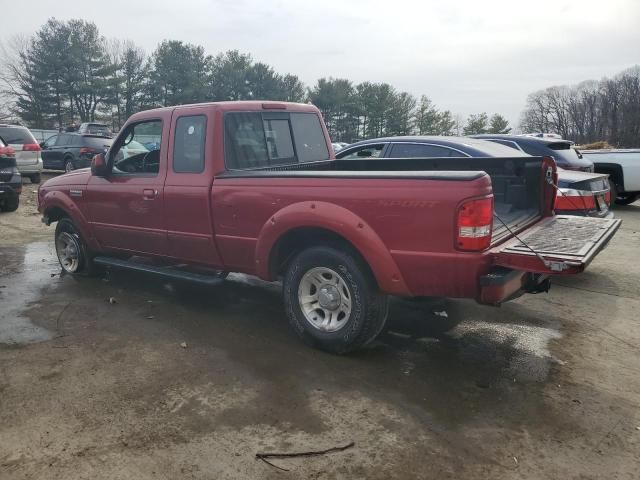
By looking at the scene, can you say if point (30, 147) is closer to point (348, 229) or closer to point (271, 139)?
point (271, 139)

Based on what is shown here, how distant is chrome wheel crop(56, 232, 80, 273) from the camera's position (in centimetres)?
642

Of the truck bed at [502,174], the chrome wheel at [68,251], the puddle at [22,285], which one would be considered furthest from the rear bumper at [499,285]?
the chrome wheel at [68,251]

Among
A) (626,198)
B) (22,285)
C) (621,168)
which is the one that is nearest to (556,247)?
(22,285)

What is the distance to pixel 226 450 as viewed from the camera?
2881mm

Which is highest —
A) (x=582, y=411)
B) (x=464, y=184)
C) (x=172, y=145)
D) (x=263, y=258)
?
(x=172, y=145)

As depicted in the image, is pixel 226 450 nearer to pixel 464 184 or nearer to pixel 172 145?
pixel 464 184

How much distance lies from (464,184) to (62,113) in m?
54.4

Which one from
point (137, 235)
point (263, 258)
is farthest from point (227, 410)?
point (137, 235)

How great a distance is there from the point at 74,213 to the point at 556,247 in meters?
→ 5.10

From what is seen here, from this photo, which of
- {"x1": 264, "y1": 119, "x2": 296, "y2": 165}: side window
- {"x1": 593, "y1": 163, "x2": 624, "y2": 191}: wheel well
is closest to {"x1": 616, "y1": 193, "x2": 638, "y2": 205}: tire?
{"x1": 593, "y1": 163, "x2": 624, "y2": 191}: wheel well

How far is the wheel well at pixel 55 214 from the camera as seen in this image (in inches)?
256

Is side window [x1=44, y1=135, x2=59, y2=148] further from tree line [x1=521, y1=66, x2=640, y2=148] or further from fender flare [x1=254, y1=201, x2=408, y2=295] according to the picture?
tree line [x1=521, y1=66, x2=640, y2=148]

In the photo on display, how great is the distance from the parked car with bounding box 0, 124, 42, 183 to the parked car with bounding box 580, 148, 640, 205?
46.1 ft

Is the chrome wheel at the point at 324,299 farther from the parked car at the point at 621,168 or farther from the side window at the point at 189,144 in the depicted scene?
the parked car at the point at 621,168
